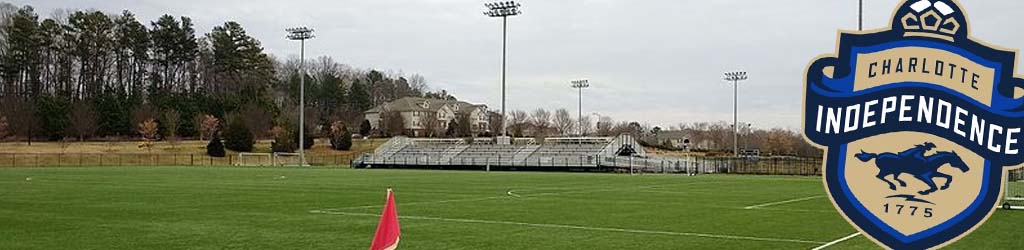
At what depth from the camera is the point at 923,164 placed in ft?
21.9

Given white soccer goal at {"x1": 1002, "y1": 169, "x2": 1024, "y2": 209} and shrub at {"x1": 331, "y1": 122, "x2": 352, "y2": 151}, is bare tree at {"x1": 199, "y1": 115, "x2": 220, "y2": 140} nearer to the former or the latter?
shrub at {"x1": 331, "y1": 122, "x2": 352, "y2": 151}

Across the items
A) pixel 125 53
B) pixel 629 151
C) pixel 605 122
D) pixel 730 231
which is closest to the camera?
pixel 730 231

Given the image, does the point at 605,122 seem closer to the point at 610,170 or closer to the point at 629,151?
the point at 629,151

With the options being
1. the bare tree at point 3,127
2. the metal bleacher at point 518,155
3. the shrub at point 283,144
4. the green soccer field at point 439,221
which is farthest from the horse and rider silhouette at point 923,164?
the bare tree at point 3,127

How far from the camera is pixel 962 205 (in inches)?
260

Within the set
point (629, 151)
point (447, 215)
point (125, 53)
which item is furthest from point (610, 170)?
point (125, 53)

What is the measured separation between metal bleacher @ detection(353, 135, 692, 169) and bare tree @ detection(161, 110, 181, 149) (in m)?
24.1

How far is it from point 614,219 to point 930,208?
11264mm

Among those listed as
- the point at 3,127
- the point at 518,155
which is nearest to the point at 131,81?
Answer: the point at 3,127

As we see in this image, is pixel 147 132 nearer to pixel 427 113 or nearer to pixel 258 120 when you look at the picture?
pixel 258 120

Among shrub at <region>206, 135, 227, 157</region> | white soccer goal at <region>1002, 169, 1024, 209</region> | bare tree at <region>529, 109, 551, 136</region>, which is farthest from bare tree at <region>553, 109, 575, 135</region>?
white soccer goal at <region>1002, 169, 1024, 209</region>

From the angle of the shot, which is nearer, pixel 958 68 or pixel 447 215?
pixel 958 68

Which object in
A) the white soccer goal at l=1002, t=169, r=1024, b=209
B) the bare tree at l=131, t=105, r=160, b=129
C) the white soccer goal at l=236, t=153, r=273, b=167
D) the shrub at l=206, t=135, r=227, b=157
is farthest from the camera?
the bare tree at l=131, t=105, r=160, b=129

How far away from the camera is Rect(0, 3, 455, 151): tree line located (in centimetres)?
9188
